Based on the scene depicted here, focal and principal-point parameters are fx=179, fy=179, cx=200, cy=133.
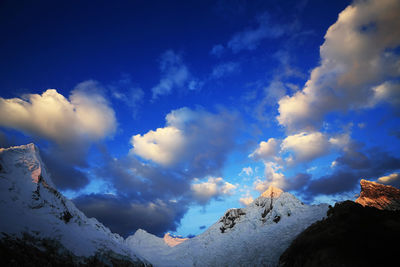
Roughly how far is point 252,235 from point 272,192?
51.6m

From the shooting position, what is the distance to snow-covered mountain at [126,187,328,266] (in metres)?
76.4

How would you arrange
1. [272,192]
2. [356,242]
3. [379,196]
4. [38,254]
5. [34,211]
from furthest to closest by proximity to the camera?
1. [272,192]
2. [379,196]
3. [34,211]
4. [356,242]
5. [38,254]

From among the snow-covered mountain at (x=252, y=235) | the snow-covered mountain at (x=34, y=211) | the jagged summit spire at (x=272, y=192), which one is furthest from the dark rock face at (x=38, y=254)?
the jagged summit spire at (x=272, y=192)

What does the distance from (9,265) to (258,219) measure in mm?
127688

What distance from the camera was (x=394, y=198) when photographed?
239ft

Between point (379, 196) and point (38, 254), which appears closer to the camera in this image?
point (38, 254)

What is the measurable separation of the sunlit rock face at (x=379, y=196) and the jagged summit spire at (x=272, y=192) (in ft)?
209

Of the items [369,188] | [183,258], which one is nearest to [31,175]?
[183,258]

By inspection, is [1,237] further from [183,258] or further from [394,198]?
[394,198]

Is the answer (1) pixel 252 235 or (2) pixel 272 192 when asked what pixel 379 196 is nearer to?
(1) pixel 252 235

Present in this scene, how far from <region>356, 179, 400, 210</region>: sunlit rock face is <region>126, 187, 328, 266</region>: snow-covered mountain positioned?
1706 cm

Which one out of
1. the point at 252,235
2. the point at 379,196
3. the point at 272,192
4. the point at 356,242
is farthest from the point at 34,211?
the point at 272,192

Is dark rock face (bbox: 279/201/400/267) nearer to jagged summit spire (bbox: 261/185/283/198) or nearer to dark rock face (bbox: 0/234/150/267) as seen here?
dark rock face (bbox: 0/234/150/267)

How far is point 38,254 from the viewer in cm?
3300
